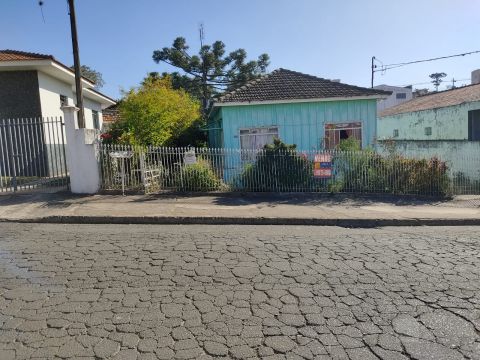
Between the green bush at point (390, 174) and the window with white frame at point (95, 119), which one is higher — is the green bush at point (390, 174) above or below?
below

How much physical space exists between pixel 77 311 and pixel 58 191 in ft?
25.2

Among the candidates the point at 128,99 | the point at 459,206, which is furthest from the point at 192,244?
the point at 128,99

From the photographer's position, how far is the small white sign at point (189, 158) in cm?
1128

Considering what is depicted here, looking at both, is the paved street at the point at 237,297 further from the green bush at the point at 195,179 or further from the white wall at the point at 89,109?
the white wall at the point at 89,109

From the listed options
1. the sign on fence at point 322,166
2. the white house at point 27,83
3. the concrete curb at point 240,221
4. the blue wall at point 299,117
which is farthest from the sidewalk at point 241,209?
the white house at point 27,83

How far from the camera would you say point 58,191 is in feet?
35.5

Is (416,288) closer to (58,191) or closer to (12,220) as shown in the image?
(12,220)

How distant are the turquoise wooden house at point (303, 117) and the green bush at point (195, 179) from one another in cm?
380

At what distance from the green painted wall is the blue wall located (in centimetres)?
620

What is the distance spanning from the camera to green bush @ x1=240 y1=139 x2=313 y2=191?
1177 centimetres

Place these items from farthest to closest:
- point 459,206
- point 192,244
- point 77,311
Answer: point 459,206
point 192,244
point 77,311

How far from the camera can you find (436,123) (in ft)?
67.3

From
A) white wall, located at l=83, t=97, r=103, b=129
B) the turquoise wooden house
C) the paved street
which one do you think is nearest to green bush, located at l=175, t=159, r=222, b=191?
the turquoise wooden house

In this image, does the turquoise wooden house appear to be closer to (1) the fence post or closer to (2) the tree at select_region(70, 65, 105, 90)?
(1) the fence post
